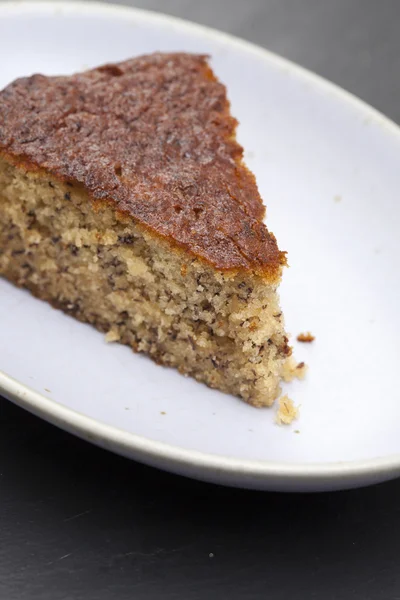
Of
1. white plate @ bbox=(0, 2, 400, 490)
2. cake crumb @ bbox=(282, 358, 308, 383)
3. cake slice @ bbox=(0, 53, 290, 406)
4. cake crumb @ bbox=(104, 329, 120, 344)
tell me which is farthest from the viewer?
cake crumb @ bbox=(104, 329, 120, 344)

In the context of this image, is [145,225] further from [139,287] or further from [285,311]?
[285,311]

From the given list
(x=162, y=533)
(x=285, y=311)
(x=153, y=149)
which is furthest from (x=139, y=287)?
(x=162, y=533)

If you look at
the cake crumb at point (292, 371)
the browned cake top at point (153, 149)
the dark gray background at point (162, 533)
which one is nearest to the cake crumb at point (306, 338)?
the cake crumb at point (292, 371)

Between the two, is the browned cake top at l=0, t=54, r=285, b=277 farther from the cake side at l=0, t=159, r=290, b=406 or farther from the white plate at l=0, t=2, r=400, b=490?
the white plate at l=0, t=2, r=400, b=490

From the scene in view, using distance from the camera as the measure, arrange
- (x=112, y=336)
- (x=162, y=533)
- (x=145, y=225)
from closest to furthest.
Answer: (x=162, y=533) < (x=145, y=225) < (x=112, y=336)

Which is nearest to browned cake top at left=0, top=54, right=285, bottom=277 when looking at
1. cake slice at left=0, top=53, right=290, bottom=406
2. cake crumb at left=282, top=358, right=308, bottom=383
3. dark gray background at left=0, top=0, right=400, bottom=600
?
cake slice at left=0, top=53, right=290, bottom=406

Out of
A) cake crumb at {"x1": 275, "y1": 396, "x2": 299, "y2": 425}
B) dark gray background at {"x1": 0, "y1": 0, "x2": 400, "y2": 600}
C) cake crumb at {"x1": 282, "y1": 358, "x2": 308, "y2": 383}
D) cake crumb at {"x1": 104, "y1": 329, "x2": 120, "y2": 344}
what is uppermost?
cake crumb at {"x1": 282, "y1": 358, "x2": 308, "y2": 383}

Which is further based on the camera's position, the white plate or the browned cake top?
the browned cake top
